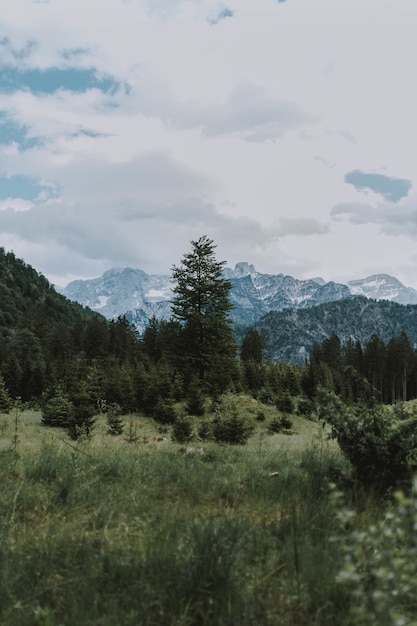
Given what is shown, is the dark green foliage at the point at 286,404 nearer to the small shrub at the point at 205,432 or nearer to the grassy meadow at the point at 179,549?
the small shrub at the point at 205,432

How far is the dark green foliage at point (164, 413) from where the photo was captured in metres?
24.5

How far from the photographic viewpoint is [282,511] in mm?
4625

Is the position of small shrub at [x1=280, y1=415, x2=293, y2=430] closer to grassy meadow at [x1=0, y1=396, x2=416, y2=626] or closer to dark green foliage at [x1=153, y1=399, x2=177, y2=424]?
dark green foliage at [x1=153, y1=399, x2=177, y2=424]

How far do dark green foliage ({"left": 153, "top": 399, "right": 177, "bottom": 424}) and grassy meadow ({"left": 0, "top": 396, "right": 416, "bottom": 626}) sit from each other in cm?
1866

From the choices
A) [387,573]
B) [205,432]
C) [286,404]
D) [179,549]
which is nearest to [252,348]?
[286,404]

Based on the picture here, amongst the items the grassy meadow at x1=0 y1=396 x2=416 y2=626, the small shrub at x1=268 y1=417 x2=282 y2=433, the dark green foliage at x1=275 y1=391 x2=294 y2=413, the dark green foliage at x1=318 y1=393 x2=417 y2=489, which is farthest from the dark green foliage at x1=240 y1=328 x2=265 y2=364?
the grassy meadow at x1=0 y1=396 x2=416 y2=626

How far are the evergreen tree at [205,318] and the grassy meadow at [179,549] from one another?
90.1 ft

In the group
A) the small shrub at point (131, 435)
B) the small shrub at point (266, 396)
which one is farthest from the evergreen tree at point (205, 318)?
the small shrub at point (131, 435)

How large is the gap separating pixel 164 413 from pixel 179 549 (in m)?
21.6

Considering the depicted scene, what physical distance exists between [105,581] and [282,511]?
2.03 meters

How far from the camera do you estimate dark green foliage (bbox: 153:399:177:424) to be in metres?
24.5

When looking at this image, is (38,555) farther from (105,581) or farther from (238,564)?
(238,564)

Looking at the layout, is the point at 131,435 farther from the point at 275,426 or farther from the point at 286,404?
the point at 286,404

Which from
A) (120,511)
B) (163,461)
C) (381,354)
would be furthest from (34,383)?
(381,354)
